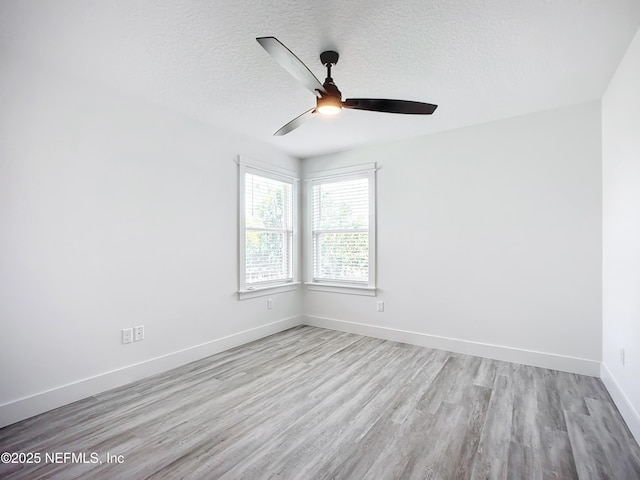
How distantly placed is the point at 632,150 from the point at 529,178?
115cm

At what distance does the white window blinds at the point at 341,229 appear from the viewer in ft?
14.6

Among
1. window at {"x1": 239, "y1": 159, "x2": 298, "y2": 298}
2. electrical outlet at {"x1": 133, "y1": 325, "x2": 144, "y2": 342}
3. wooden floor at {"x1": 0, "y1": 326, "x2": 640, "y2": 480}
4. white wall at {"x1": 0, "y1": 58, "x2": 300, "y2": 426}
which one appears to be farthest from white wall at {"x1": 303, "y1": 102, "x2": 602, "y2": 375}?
electrical outlet at {"x1": 133, "y1": 325, "x2": 144, "y2": 342}

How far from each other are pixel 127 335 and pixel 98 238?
88 centimetres

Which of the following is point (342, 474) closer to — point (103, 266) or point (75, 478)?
point (75, 478)

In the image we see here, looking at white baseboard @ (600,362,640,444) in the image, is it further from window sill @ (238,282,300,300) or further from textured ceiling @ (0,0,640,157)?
window sill @ (238,282,300,300)

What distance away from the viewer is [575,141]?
10.2 ft

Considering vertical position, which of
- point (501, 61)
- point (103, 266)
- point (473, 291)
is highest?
point (501, 61)

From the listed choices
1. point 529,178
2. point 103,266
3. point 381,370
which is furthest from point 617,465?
point 103,266

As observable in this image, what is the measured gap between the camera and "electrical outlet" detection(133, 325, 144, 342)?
2.95m

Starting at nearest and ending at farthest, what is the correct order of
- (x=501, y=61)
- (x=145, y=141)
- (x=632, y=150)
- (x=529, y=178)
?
(x=632, y=150), (x=501, y=61), (x=145, y=141), (x=529, y=178)

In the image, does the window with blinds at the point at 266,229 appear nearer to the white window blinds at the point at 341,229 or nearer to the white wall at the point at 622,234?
the white window blinds at the point at 341,229

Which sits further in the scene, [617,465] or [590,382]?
[590,382]

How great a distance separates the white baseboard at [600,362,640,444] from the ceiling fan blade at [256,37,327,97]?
113 inches

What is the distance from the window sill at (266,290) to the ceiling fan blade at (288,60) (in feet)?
8.69
